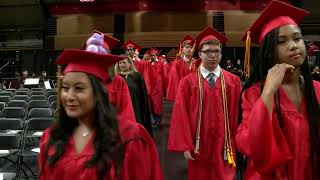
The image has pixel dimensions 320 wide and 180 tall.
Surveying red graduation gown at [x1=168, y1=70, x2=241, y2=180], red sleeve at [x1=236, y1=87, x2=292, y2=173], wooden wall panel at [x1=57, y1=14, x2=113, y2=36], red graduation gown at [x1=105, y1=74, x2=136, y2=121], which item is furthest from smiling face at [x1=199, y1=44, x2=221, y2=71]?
wooden wall panel at [x1=57, y1=14, x2=113, y2=36]

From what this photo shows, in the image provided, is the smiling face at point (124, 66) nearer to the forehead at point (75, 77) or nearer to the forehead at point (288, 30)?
the forehead at point (75, 77)

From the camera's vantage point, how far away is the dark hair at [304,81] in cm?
163

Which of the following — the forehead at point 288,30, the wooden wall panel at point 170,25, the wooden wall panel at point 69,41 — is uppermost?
the wooden wall panel at point 170,25

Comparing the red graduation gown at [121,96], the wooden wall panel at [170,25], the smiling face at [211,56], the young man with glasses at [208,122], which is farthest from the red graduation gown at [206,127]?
the wooden wall panel at [170,25]

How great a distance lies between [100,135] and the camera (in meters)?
1.83

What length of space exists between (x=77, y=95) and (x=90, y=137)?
210 mm

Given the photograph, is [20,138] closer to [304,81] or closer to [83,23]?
[304,81]

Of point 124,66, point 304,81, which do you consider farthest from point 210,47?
point 304,81

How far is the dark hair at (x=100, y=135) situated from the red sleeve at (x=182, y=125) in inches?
69.4

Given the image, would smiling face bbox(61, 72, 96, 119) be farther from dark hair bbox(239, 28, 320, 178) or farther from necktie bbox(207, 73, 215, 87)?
necktie bbox(207, 73, 215, 87)

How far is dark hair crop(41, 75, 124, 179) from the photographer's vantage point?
1.76 m

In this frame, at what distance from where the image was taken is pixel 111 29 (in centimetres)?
1811

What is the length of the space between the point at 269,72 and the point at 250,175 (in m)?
0.46

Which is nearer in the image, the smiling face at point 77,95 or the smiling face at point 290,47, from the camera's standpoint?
the smiling face at point 290,47
